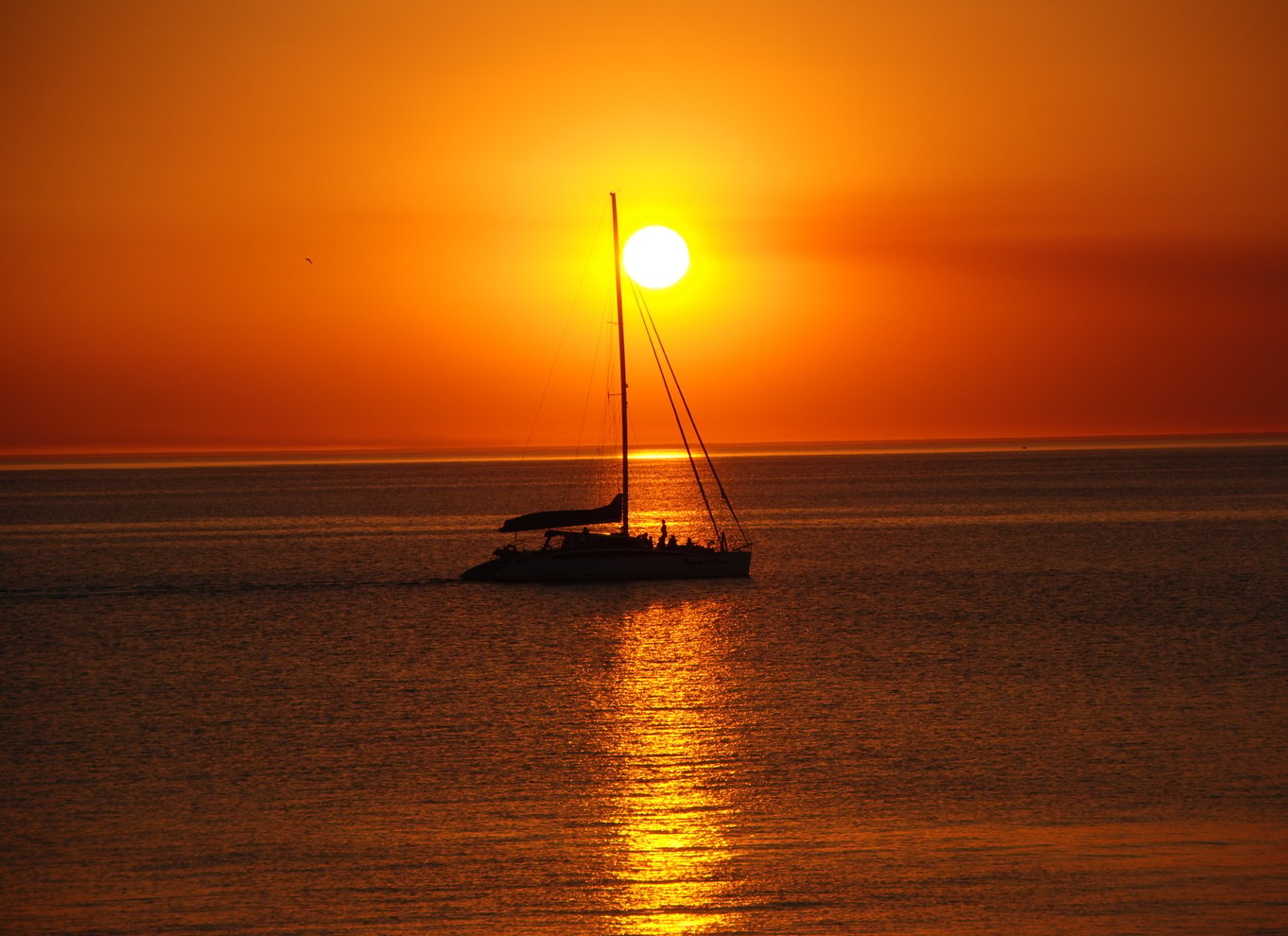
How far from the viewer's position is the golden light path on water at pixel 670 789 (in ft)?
56.7

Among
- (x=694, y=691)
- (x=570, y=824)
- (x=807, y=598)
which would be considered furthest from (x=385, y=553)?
(x=570, y=824)

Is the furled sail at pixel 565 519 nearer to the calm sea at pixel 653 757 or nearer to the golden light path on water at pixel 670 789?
the calm sea at pixel 653 757

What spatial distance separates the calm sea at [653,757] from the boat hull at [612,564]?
962mm

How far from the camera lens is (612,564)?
201 ft

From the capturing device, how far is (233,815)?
22.7 meters

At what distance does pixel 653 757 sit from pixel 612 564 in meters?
34.2

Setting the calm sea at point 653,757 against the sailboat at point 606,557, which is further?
the sailboat at point 606,557

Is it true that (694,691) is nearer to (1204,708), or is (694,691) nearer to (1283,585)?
(1204,708)

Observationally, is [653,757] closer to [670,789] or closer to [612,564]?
[670,789]

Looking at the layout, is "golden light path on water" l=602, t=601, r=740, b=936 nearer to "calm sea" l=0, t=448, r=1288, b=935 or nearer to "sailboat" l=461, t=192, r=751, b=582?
"calm sea" l=0, t=448, r=1288, b=935

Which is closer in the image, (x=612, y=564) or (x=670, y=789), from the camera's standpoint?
(x=670, y=789)

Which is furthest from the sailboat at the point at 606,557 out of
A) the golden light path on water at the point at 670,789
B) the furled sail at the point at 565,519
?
the golden light path on water at the point at 670,789

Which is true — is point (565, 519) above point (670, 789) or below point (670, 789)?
below

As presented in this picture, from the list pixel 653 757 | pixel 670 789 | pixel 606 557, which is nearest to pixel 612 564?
pixel 606 557
